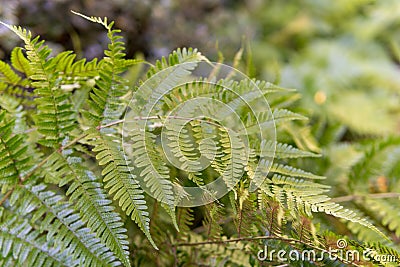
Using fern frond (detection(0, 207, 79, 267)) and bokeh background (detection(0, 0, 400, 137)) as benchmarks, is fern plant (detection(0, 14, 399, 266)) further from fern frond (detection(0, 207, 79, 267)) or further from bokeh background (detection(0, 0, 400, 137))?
bokeh background (detection(0, 0, 400, 137))

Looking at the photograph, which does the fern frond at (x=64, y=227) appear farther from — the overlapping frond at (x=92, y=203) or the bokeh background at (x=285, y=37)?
the bokeh background at (x=285, y=37)

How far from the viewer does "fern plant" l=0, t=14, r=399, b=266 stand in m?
0.84

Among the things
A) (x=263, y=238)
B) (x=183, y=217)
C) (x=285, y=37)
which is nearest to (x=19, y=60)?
(x=183, y=217)

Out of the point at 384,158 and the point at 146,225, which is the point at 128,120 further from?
the point at 384,158

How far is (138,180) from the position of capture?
2.99 feet

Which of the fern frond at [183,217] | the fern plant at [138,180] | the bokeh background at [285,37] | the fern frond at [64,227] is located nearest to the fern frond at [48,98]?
the fern plant at [138,180]

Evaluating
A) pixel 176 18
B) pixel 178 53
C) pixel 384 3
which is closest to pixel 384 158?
pixel 178 53

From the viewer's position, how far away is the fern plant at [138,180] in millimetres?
837

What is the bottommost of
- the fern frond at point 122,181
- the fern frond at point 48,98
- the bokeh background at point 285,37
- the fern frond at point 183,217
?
the fern frond at point 183,217

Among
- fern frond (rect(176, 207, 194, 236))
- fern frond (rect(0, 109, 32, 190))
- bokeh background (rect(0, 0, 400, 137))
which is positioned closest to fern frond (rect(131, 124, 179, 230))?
fern frond (rect(176, 207, 194, 236))

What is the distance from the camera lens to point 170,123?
927 millimetres

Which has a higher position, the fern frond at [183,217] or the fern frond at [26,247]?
the fern frond at [183,217]

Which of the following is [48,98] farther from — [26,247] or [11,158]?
[26,247]

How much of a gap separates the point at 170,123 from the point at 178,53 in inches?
7.2
